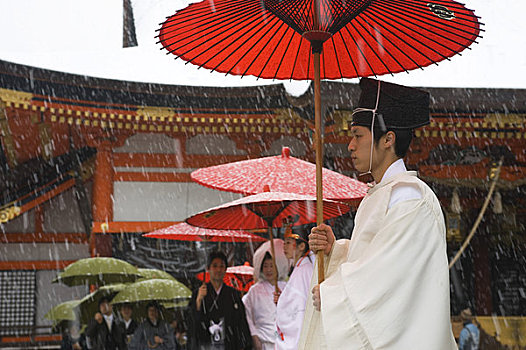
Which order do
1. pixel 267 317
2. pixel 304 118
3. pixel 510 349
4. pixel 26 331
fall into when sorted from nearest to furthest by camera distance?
1. pixel 267 317
2. pixel 304 118
3. pixel 510 349
4. pixel 26 331

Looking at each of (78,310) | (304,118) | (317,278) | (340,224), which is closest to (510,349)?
(340,224)

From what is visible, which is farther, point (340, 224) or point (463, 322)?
point (340, 224)

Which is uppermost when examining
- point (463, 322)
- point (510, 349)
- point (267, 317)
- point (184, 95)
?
point (184, 95)

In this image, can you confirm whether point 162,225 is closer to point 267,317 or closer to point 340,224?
point 340,224

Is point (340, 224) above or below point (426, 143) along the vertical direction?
below

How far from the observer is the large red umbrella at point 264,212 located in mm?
4387

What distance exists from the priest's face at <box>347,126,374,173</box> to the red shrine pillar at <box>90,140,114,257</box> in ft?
25.9

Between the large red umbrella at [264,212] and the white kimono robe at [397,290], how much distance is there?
1.93 metres

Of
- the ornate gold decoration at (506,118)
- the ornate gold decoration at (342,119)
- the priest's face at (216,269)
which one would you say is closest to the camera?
the priest's face at (216,269)

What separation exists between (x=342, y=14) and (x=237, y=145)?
732 cm

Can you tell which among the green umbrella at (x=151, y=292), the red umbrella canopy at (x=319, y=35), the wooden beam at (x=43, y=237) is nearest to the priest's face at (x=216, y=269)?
the green umbrella at (x=151, y=292)

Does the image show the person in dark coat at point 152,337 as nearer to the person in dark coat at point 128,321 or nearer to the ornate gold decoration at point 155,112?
the person in dark coat at point 128,321

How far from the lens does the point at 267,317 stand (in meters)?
6.11

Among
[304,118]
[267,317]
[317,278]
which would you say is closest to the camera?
[317,278]
